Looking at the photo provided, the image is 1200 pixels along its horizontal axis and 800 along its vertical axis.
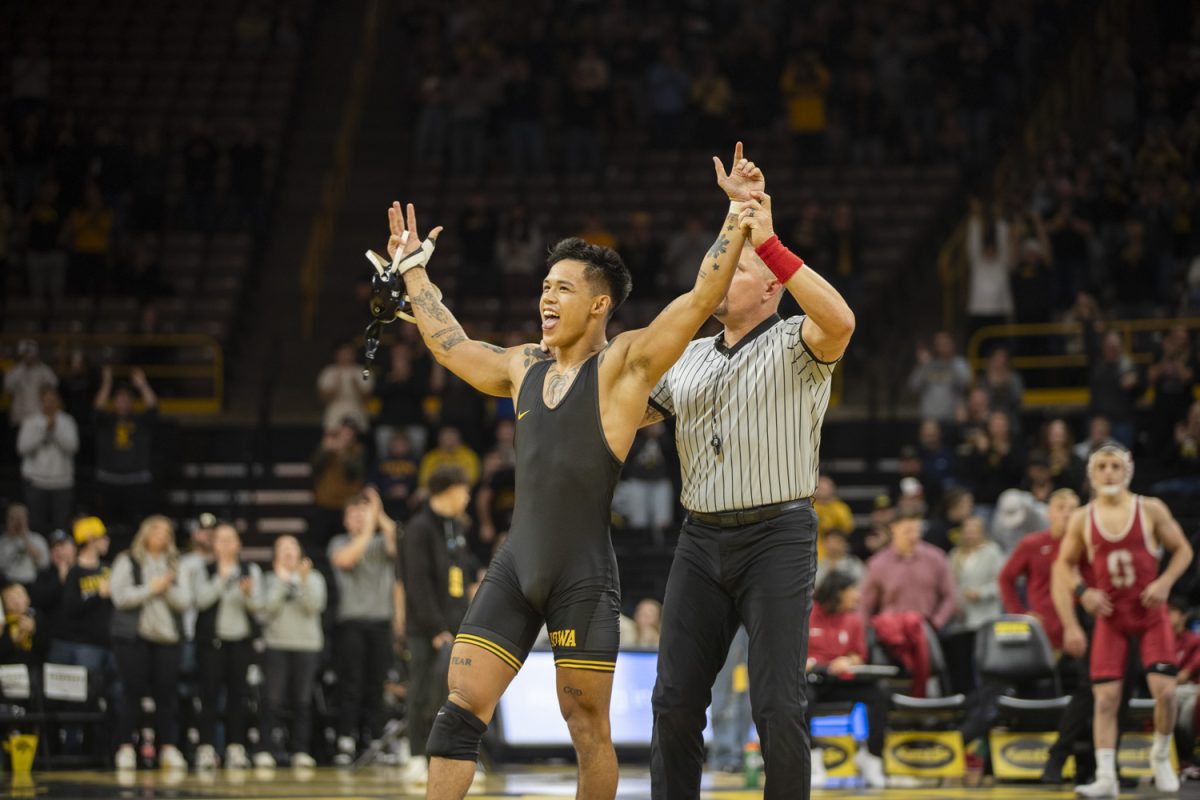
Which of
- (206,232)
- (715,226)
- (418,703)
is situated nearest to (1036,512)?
(418,703)

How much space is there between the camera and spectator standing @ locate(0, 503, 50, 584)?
1483 cm

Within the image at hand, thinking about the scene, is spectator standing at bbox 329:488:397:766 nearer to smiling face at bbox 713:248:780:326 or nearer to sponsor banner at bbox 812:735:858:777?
sponsor banner at bbox 812:735:858:777

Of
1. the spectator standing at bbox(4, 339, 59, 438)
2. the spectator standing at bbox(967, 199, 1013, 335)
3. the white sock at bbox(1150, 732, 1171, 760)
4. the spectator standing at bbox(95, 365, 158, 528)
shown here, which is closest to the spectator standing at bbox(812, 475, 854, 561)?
the white sock at bbox(1150, 732, 1171, 760)

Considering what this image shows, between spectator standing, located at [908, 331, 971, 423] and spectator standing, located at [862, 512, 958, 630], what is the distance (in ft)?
15.7

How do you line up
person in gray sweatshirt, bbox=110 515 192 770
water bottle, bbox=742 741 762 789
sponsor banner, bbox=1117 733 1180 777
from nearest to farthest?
sponsor banner, bbox=1117 733 1180 777
water bottle, bbox=742 741 762 789
person in gray sweatshirt, bbox=110 515 192 770

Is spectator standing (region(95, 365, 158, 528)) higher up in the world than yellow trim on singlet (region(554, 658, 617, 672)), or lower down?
higher up

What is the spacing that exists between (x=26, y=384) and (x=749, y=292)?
1273 cm

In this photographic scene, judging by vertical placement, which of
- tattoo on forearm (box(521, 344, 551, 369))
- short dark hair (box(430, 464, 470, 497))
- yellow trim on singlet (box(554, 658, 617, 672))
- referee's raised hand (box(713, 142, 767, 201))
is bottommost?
yellow trim on singlet (box(554, 658, 617, 672))

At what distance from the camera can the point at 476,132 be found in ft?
75.0

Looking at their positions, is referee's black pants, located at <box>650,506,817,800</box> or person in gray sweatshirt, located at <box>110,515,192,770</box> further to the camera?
person in gray sweatshirt, located at <box>110,515,192,770</box>

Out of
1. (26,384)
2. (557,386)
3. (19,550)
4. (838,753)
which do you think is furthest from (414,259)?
(26,384)

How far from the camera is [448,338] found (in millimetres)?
6691

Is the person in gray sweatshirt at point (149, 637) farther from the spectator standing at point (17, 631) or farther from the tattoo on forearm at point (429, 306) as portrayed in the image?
the tattoo on forearm at point (429, 306)

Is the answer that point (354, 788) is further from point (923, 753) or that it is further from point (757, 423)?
point (757, 423)
